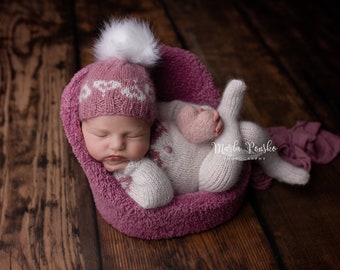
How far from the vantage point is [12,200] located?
1093 millimetres

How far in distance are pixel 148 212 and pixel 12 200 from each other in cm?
34

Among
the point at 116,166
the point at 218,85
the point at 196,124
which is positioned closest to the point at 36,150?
the point at 116,166

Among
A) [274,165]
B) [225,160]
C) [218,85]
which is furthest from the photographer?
[218,85]

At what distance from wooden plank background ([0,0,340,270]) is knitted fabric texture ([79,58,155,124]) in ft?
0.88

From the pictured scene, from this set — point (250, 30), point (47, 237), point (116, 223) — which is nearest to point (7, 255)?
point (47, 237)

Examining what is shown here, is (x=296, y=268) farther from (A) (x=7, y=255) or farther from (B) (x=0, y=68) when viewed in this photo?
(B) (x=0, y=68)

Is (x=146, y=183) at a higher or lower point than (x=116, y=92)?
lower

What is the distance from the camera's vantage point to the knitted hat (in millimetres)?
903

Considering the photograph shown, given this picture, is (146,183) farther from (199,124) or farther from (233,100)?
(233,100)

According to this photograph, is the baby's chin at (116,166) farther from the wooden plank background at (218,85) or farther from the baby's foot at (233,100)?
the baby's foot at (233,100)

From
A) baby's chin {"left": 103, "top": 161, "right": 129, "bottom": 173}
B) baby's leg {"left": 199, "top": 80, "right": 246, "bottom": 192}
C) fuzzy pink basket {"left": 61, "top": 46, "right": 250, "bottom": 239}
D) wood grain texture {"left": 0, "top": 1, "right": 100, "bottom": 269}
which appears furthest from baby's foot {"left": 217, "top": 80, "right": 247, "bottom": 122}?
wood grain texture {"left": 0, "top": 1, "right": 100, "bottom": 269}

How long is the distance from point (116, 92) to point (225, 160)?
0.91 ft

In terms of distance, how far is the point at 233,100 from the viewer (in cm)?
108

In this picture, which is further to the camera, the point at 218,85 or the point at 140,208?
the point at 218,85
